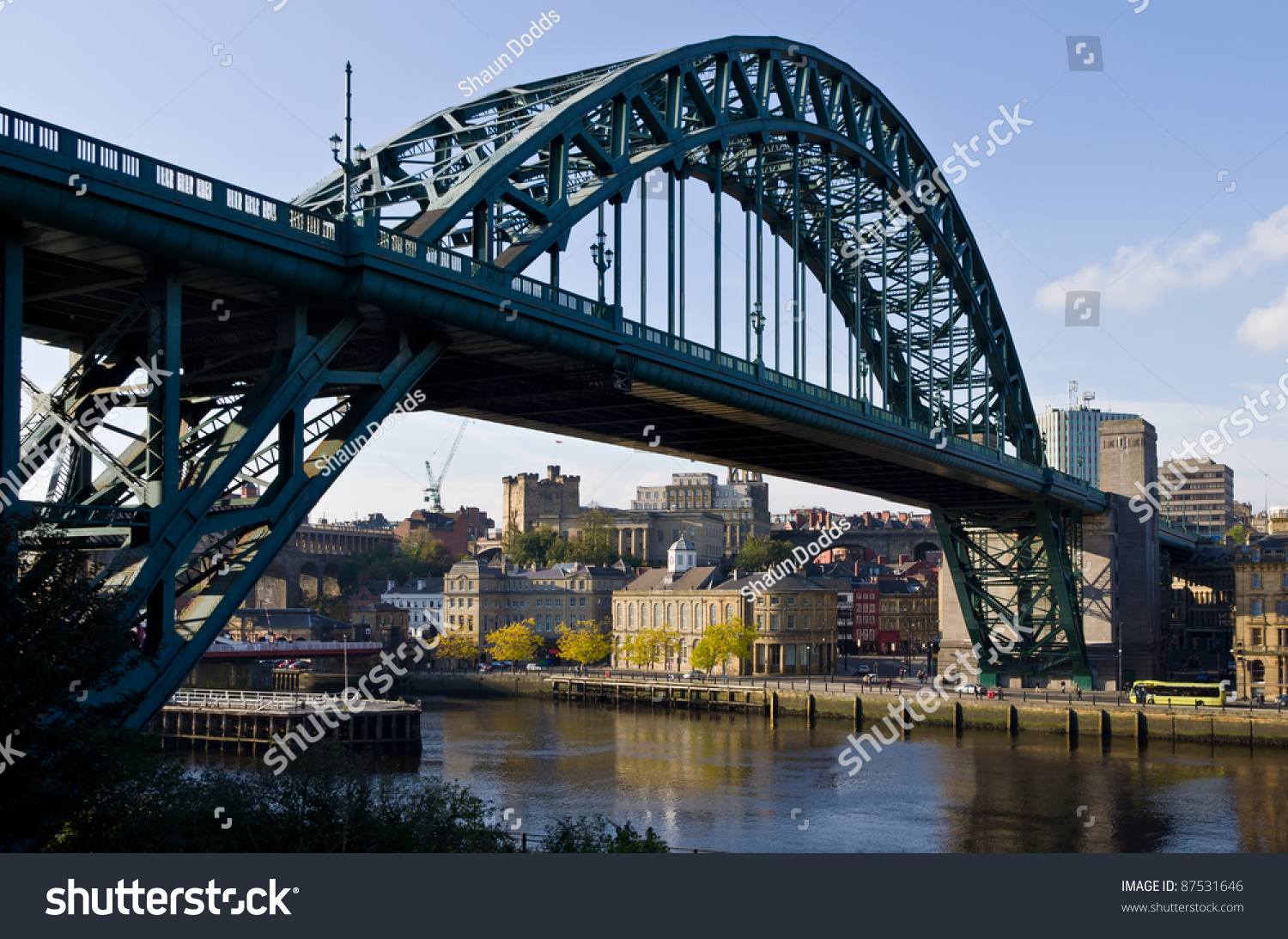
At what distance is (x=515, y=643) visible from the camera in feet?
409

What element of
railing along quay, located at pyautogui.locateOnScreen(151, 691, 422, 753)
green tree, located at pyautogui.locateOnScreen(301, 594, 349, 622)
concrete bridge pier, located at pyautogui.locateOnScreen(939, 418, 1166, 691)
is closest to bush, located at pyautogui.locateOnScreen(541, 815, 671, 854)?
railing along quay, located at pyautogui.locateOnScreen(151, 691, 422, 753)

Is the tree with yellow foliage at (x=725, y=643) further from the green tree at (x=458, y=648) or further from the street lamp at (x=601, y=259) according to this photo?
the street lamp at (x=601, y=259)

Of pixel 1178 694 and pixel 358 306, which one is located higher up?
pixel 358 306

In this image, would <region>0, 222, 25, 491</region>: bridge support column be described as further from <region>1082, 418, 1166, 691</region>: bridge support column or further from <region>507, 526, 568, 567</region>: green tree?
<region>507, 526, 568, 567</region>: green tree

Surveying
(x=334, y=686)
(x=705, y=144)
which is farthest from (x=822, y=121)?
(x=334, y=686)

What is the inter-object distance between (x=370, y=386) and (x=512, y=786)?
98.2 ft

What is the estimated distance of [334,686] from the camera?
111 m

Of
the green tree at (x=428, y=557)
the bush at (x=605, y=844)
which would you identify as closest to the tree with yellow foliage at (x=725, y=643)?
the bush at (x=605, y=844)

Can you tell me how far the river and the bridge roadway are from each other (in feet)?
51.2

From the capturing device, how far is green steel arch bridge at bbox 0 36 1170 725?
978 inches

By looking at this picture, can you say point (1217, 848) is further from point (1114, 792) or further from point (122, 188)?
point (122, 188)

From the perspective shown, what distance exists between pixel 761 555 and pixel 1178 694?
9364 centimetres

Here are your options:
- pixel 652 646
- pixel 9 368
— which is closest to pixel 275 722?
pixel 652 646

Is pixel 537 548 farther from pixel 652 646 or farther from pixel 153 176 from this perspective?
pixel 153 176
